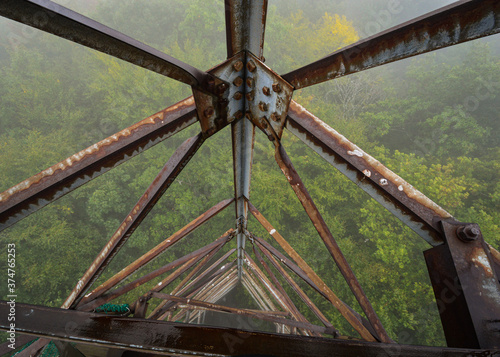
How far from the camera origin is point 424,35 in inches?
34.9

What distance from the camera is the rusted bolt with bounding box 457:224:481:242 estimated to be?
3.23 feet

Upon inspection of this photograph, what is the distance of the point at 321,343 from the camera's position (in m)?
0.87

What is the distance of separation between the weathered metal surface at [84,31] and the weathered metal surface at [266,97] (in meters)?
0.47

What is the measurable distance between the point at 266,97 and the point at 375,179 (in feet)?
2.82

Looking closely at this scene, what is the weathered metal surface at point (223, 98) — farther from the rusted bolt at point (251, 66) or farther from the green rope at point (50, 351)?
A: the green rope at point (50, 351)

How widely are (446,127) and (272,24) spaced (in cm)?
1469

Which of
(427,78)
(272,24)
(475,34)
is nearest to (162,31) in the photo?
(272,24)

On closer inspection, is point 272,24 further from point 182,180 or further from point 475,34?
point 475,34

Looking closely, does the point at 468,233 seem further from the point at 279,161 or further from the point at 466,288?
the point at 279,161

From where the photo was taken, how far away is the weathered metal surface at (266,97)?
1400mm

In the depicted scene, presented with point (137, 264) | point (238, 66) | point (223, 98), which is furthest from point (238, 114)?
point (137, 264)

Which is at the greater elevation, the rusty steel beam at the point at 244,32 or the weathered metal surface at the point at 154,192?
the rusty steel beam at the point at 244,32

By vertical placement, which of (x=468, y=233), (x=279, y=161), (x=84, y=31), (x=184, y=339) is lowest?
(x=184, y=339)

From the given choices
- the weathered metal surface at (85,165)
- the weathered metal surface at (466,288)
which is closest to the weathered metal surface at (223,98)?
the weathered metal surface at (85,165)
